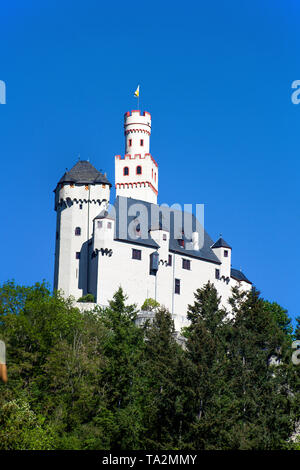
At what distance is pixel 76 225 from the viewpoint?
9900 cm

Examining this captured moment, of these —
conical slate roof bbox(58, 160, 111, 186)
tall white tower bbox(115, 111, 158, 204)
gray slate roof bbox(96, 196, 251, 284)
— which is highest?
tall white tower bbox(115, 111, 158, 204)

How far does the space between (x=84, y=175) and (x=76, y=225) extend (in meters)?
5.91

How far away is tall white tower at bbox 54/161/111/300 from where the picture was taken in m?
97.1

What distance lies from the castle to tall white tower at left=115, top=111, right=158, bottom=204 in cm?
610

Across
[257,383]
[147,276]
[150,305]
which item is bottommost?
[257,383]

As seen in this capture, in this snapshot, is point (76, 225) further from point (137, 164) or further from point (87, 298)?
point (137, 164)

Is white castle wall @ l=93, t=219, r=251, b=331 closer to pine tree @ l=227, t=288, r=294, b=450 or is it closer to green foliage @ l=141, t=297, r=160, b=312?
green foliage @ l=141, t=297, r=160, b=312

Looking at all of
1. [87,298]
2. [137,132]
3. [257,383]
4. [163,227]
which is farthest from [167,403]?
[137,132]

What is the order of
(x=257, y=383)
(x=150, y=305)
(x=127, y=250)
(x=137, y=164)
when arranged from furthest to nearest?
1. (x=137, y=164)
2. (x=127, y=250)
3. (x=150, y=305)
4. (x=257, y=383)

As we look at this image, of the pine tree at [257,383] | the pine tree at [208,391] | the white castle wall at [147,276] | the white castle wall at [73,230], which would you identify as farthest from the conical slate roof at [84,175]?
the pine tree at [208,391]

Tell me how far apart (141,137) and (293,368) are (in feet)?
177

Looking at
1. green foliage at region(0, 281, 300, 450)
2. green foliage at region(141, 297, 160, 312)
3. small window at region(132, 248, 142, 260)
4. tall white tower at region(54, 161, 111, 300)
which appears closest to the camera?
green foliage at region(0, 281, 300, 450)

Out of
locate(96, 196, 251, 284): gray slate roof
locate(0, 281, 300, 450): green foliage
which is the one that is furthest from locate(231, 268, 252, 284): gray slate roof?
locate(0, 281, 300, 450): green foliage
